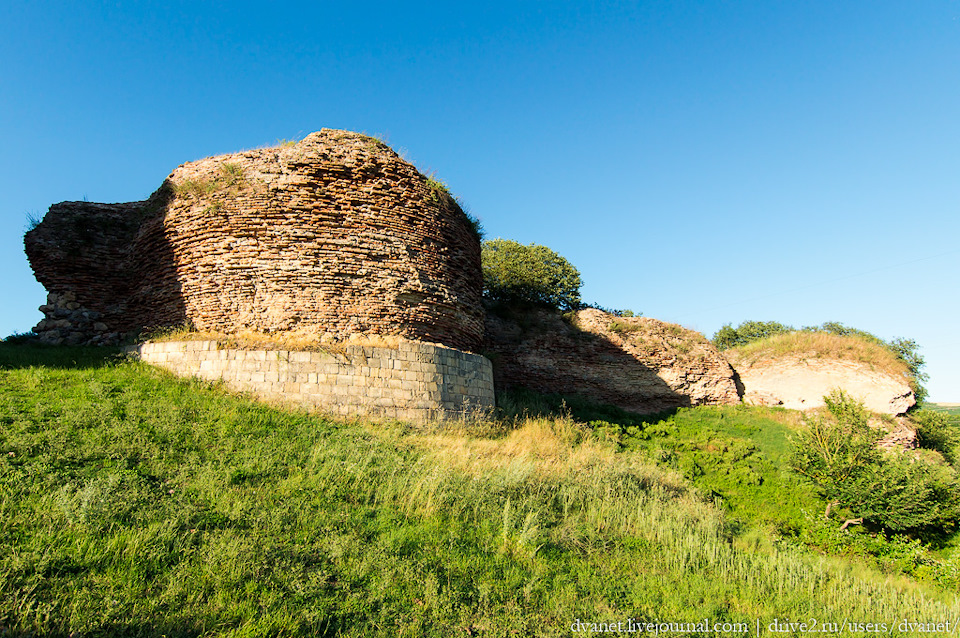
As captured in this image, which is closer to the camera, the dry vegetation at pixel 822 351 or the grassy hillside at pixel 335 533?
the grassy hillside at pixel 335 533

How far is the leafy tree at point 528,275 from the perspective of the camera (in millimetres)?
20953

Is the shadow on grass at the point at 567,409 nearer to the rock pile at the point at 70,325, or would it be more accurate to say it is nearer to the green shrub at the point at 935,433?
the green shrub at the point at 935,433

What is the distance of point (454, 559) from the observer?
4.89m

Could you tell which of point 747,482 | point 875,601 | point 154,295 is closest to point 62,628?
point 875,601

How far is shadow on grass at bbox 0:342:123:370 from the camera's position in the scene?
9.02m

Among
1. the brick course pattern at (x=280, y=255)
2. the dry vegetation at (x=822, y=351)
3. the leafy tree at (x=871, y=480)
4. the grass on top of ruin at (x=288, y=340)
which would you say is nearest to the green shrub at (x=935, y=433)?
the dry vegetation at (x=822, y=351)

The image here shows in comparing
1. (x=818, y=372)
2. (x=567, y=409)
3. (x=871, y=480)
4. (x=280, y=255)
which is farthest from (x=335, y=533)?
(x=818, y=372)

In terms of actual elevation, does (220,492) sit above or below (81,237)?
below

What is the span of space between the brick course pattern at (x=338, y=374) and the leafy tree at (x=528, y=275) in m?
10.7

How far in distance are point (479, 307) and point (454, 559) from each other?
8112 millimetres

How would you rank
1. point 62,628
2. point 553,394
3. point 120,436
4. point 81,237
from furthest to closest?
point 553,394 → point 81,237 → point 120,436 → point 62,628

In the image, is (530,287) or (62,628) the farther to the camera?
(530,287)

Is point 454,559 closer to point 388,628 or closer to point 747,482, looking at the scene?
point 388,628

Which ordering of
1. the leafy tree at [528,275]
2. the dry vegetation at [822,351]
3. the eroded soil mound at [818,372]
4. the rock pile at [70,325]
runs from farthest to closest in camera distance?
the leafy tree at [528,275]
the dry vegetation at [822,351]
the eroded soil mound at [818,372]
the rock pile at [70,325]
